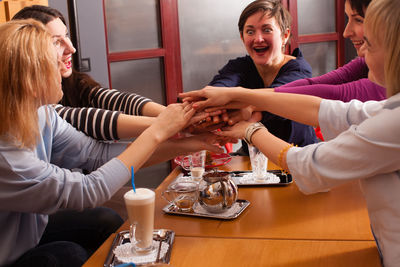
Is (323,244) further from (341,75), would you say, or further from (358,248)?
(341,75)

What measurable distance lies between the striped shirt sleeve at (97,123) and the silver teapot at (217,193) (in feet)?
2.23

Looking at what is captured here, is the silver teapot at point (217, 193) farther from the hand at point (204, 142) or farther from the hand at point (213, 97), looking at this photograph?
the hand at point (213, 97)

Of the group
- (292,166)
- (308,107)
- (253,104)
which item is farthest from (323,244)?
(253,104)

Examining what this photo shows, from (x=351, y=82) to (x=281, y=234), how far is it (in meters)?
1.11

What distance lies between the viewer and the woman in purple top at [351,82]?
1.76 meters

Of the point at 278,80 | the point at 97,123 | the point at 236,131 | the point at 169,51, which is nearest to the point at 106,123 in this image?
the point at 97,123

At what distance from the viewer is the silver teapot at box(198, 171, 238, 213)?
1.32 m

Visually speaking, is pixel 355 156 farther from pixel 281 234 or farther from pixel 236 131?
pixel 236 131

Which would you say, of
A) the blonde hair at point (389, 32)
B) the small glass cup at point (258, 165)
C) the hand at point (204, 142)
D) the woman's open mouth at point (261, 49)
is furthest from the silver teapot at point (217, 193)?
the woman's open mouth at point (261, 49)

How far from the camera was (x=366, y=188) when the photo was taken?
110cm

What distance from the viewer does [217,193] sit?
1.32m

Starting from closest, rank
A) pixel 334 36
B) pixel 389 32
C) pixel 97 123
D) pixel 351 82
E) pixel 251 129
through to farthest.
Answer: pixel 389 32
pixel 251 129
pixel 97 123
pixel 351 82
pixel 334 36

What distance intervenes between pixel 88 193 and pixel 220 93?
31.1 inches

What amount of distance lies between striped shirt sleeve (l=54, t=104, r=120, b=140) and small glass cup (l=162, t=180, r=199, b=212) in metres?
0.60
